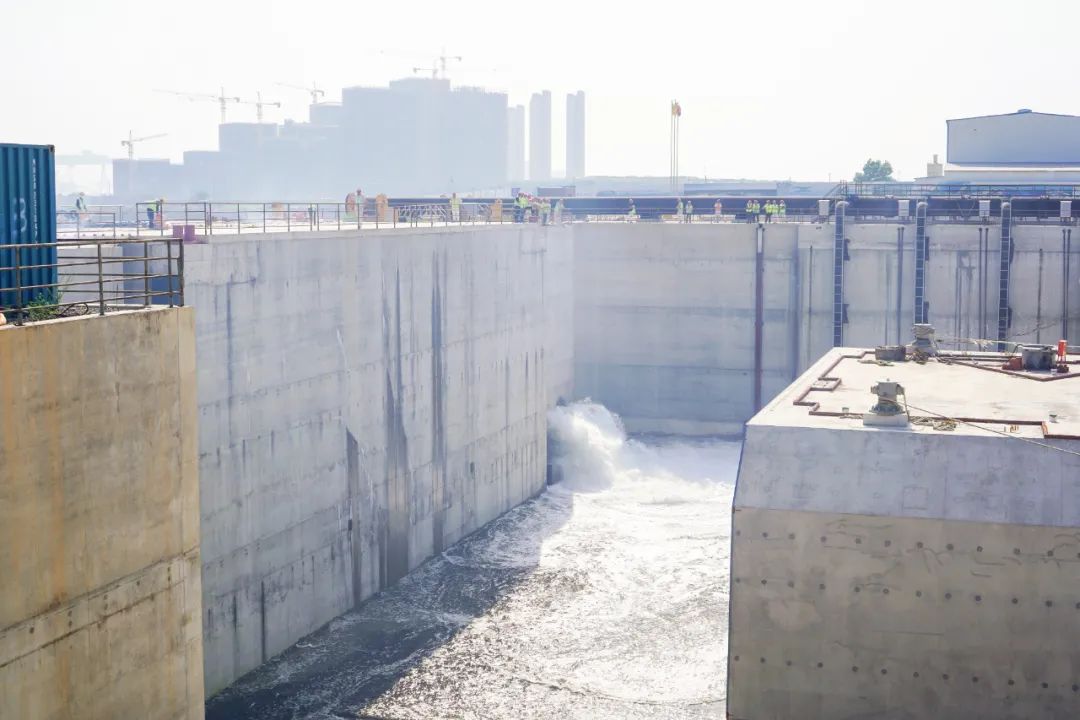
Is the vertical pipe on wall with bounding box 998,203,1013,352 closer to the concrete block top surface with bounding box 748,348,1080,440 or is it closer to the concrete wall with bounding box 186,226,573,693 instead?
the concrete wall with bounding box 186,226,573,693

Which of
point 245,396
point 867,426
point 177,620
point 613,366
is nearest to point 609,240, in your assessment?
point 613,366

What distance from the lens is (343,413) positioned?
103ft

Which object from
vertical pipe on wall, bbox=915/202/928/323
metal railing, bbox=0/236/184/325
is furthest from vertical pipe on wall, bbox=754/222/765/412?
metal railing, bbox=0/236/184/325

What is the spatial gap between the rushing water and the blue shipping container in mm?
10834

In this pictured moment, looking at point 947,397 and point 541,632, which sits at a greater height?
point 947,397

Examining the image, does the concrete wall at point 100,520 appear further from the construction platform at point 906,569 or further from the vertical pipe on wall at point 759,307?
the vertical pipe on wall at point 759,307

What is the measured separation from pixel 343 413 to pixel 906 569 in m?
15.7

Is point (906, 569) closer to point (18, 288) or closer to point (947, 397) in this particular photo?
point (947, 397)

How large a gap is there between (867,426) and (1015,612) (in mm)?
3461

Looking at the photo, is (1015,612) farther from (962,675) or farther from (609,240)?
(609,240)

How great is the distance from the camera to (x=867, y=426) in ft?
67.1

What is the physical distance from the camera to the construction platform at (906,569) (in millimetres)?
18969

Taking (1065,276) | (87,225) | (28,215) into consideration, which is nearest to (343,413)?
(87,225)

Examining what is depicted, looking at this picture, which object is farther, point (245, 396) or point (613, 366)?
point (613, 366)
